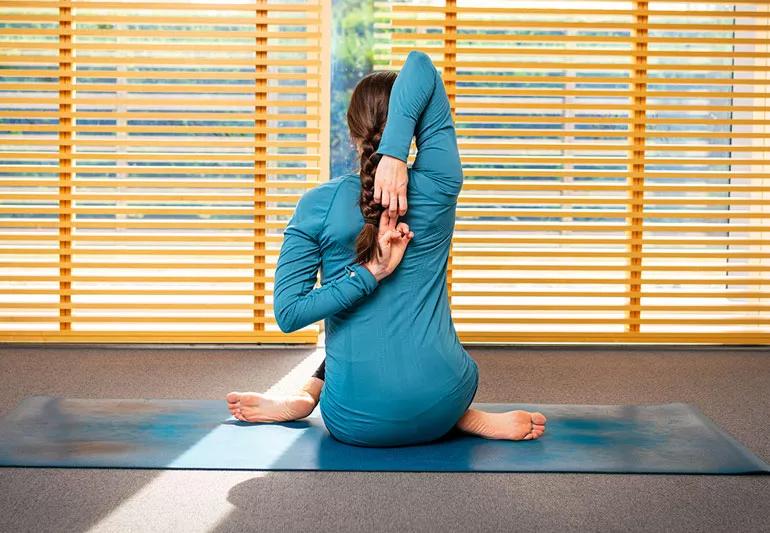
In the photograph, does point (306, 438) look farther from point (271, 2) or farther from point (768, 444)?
point (271, 2)

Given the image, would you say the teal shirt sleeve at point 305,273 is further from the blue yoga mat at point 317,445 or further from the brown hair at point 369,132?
the blue yoga mat at point 317,445

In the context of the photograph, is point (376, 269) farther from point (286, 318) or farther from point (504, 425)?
point (504, 425)

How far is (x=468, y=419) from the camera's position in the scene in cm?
321

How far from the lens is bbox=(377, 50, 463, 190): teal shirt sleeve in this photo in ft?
9.61

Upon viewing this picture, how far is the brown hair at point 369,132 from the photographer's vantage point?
2.98 metres

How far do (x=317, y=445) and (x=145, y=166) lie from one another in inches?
100

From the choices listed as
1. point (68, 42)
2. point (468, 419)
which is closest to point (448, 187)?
point (468, 419)

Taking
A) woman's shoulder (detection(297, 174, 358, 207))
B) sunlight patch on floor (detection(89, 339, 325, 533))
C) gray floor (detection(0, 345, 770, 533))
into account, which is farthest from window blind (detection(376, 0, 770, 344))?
sunlight patch on floor (detection(89, 339, 325, 533))

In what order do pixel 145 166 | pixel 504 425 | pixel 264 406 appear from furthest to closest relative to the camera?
pixel 145 166
pixel 264 406
pixel 504 425

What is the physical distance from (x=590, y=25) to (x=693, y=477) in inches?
117

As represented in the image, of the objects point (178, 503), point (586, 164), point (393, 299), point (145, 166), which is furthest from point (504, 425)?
point (145, 166)

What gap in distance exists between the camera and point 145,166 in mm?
5168

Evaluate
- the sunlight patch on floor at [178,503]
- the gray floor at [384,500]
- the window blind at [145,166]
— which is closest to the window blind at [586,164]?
the window blind at [145,166]

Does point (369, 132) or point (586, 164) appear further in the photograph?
point (586, 164)
